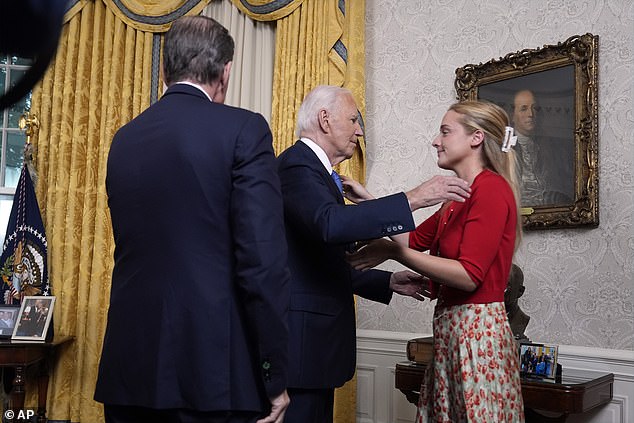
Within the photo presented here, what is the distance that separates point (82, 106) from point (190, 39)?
3521 mm

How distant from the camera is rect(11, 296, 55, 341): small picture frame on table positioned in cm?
460

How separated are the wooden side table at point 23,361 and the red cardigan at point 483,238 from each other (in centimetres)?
302

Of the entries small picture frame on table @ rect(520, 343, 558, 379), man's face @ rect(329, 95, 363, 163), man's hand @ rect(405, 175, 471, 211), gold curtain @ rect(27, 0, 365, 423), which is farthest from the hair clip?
gold curtain @ rect(27, 0, 365, 423)

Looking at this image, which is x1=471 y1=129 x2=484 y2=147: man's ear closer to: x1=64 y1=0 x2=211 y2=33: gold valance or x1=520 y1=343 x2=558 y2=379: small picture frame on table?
x1=520 y1=343 x2=558 y2=379: small picture frame on table

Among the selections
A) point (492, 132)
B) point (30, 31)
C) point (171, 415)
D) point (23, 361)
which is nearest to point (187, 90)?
point (171, 415)

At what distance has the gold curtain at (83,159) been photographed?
503 centimetres

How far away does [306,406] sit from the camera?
2268mm

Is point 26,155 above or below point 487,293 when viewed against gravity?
above

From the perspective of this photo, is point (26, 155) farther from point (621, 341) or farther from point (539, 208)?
point (621, 341)

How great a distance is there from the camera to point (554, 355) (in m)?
3.10

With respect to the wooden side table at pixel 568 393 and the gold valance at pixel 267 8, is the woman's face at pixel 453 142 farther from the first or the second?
the gold valance at pixel 267 8

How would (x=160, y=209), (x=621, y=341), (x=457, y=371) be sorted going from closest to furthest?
(x=160, y=209) → (x=457, y=371) → (x=621, y=341)

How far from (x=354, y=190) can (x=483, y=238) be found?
64cm

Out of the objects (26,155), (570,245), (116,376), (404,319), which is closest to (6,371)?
(26,155)
